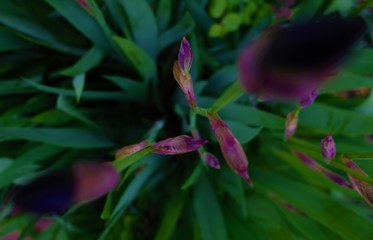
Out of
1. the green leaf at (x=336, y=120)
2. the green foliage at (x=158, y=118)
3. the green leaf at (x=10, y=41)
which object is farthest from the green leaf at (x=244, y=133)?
the green leaf at (x=10, y=41)

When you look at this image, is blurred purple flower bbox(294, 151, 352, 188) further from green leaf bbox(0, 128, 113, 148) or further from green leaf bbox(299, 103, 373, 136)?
green leaf bbox(0, 128, 113, 148)

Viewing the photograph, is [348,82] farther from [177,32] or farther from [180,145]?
[180,145]

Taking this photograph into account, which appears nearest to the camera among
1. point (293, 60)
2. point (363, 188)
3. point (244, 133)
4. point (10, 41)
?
point (293, 60)

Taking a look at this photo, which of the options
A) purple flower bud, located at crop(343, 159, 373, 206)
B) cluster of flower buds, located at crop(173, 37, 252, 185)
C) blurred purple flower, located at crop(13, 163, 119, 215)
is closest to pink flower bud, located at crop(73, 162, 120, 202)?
blurred purple flower, located at crop(13, 163, 119, 215)

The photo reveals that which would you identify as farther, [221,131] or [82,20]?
[82,20]

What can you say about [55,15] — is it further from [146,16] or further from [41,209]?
[41,209]

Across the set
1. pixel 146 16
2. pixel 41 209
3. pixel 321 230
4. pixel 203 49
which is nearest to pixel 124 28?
pixel 146 16

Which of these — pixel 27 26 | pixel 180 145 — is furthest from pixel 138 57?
pixel 180 145
